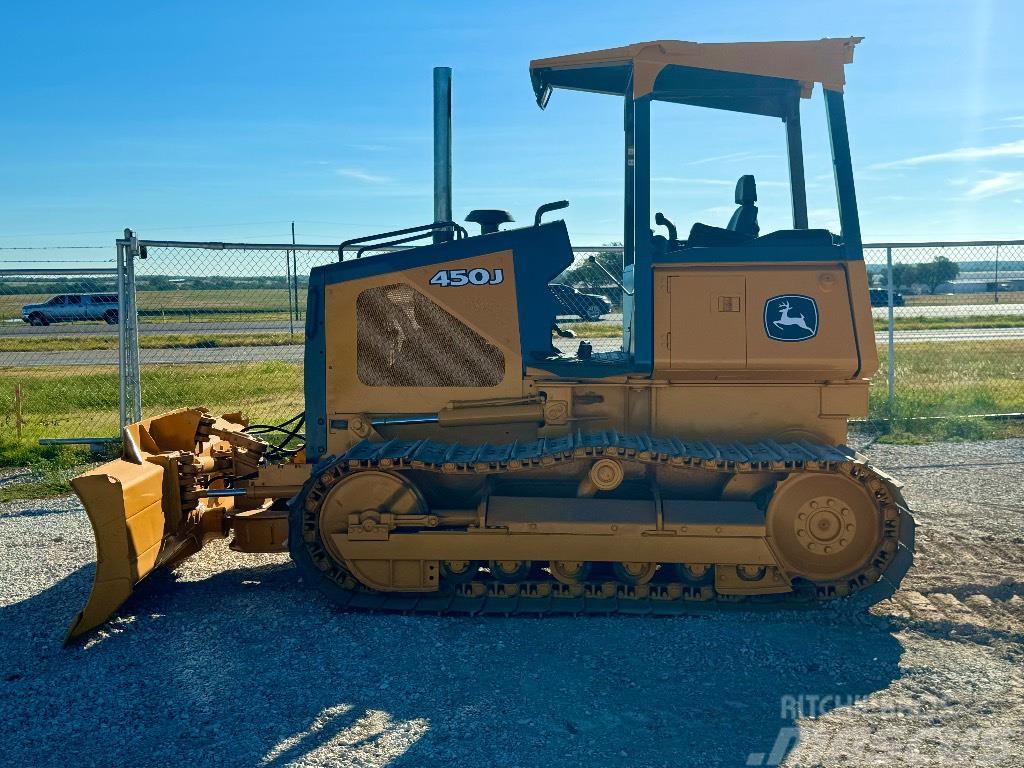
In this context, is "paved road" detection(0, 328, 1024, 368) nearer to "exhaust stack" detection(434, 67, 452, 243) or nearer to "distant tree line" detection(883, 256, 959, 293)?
"distant tree line" detection(883, 256, 959, 293)

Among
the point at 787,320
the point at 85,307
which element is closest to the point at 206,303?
the point at 85,307

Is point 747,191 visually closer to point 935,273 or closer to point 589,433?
point 589,433

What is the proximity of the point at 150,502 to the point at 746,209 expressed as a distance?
4.07 meters

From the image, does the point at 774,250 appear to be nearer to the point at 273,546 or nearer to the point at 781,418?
the point at 781,418

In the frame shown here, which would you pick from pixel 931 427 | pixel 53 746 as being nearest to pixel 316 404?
pixel 53 746

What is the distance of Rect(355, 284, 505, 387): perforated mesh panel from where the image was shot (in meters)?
5.89

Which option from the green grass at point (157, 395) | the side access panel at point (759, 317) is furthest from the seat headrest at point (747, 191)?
the green grass at point (157, 395)

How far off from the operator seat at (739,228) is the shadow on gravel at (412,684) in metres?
2.20

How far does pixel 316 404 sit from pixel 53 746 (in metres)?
2.55

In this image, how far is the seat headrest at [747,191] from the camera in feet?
20.4

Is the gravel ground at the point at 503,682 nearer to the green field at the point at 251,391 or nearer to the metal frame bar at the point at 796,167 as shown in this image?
the metal frame bar at the point at 796,167

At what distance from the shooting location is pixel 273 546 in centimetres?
608

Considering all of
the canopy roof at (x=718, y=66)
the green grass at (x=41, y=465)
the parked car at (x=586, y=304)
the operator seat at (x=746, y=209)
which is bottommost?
the green grass at (x=41, y=465)

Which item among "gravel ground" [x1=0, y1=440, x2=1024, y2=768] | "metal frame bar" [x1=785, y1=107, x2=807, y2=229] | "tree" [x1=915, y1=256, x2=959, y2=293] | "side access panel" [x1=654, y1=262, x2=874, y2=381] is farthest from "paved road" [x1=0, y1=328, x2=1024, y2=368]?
"gravel ground" [x1=0, y1=440, x2=1024, y2=768]
